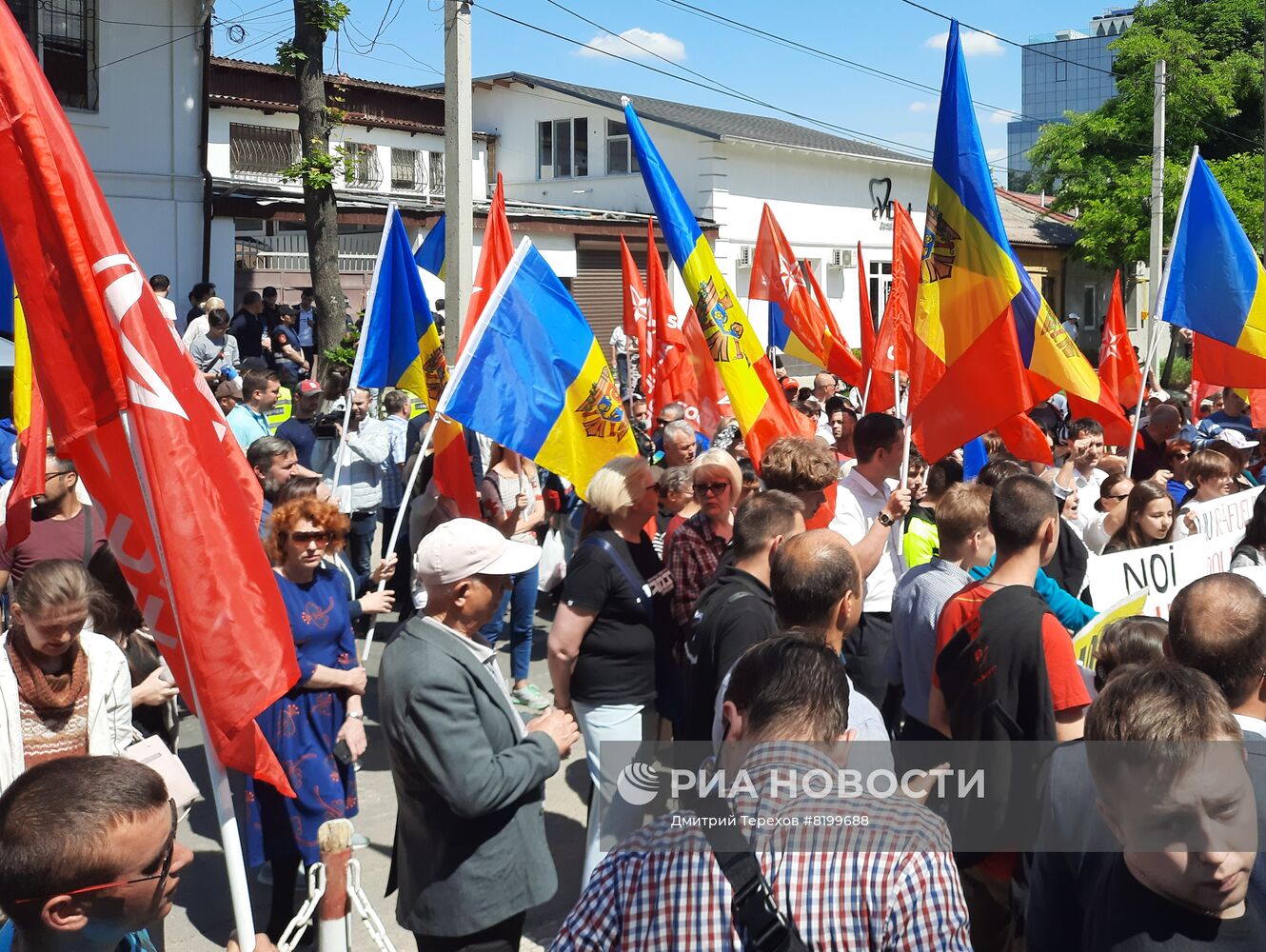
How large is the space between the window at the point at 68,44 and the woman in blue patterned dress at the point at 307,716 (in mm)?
14279

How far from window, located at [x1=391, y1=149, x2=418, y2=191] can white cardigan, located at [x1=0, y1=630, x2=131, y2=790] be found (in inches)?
1011

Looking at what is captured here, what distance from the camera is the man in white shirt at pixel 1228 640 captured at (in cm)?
300

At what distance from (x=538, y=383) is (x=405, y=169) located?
2416 centimetres

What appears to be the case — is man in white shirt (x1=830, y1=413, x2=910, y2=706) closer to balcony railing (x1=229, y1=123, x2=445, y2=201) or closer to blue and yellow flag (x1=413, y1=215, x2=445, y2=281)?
blue and yellow flag (x1=413, y1=215, x2=445, y2=281)

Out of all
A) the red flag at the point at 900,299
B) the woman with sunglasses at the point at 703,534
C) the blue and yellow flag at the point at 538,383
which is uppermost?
the red flag at the point at 900,299

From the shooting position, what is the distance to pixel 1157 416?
29.9 feet

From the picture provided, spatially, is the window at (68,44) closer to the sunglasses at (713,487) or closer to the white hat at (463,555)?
the sunglasses at (713,487)

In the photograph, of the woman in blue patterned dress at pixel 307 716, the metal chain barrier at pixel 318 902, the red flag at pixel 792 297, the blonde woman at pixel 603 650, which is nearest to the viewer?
the metal chain barrier at pixel 318 902

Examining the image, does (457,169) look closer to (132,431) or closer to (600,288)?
(132,431)

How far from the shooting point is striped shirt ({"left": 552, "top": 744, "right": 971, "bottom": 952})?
2188 mm

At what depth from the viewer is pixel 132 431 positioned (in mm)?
3016

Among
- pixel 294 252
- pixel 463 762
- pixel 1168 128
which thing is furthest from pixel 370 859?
pixel 1168 128

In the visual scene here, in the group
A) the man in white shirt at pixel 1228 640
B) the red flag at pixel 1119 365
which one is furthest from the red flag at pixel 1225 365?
the man in white shirt at pixel 1228 640

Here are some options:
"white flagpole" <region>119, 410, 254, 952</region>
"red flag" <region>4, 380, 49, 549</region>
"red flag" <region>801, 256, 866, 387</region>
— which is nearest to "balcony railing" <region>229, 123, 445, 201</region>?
"red flag" <region>801, 256, 866, 387</region>
